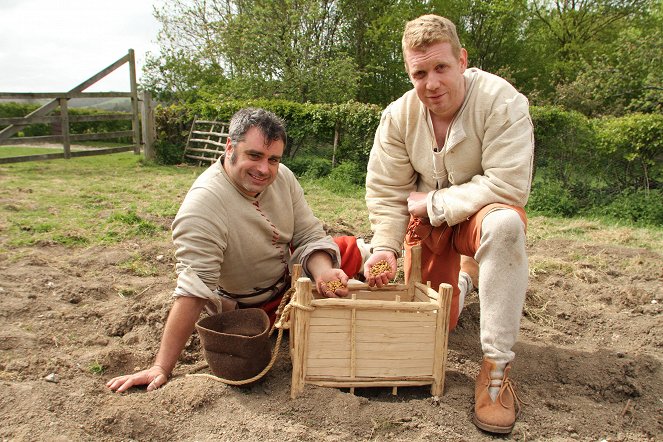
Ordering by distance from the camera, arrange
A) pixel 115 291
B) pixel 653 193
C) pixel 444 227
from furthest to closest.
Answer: pixel 653 193
pixel 115 291
pixel 444 227

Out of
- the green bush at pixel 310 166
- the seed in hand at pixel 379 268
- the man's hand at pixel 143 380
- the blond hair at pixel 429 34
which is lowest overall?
the man's hand at pixel 143 380

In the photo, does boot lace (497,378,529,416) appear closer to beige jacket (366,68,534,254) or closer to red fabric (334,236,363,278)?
beige jacket (366,68,534,254)

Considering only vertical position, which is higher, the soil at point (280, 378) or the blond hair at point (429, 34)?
the blond hair at point (429, 34)

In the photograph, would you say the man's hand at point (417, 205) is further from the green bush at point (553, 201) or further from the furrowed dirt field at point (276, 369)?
the green bush at point (553, 201)

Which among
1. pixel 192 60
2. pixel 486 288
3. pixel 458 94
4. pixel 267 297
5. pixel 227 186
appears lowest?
pixel 267 297

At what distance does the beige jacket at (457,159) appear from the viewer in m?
2.64

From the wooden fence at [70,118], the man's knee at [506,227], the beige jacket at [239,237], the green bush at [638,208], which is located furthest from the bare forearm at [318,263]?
the wooden fence at [70,118]

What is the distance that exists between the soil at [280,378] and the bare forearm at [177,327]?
124mm

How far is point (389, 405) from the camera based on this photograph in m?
2.41

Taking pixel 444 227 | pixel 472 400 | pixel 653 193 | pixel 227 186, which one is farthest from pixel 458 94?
pixel 653 193

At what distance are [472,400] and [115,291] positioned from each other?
274 centimetres

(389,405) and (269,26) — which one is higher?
(269,26)

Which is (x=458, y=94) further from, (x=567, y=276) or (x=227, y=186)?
(x=567, y=276)

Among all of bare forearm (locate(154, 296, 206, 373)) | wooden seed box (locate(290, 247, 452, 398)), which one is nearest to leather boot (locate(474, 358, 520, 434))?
wooden seed box (locate(290, 247, 452, 398))
